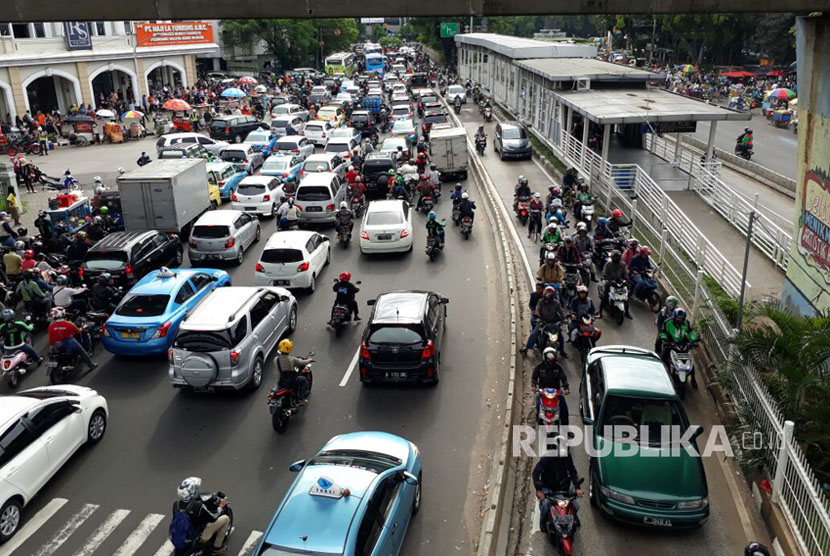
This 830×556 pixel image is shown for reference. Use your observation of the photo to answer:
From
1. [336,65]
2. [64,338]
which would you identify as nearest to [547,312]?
[64,338]

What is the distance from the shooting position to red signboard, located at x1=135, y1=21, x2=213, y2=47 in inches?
2091

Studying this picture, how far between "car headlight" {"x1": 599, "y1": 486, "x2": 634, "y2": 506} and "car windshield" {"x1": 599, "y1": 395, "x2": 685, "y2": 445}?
84cm

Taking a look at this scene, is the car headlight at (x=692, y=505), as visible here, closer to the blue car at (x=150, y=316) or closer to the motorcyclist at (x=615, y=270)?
the motorcyclist at (x=615, y=270)

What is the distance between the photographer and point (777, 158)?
36.5 meters

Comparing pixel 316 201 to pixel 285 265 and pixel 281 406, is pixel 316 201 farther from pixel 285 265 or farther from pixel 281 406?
pixel 281 406

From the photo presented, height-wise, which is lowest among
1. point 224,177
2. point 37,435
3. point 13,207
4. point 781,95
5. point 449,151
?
point 37,435

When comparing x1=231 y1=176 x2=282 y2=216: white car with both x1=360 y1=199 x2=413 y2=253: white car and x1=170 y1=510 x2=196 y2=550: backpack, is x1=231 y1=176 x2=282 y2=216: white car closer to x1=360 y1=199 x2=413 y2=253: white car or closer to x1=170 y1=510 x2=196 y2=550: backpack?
x1=360 y1=199 x2=413 y2=253: white car

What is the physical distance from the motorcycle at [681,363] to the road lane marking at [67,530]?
9.65m

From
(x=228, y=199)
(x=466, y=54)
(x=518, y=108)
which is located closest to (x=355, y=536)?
(x=228, y=199)

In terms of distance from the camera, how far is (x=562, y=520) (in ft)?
27.9

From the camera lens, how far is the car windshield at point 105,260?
55.3 feet

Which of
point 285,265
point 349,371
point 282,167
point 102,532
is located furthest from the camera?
point 282,167

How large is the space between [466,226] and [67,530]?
50.6ft

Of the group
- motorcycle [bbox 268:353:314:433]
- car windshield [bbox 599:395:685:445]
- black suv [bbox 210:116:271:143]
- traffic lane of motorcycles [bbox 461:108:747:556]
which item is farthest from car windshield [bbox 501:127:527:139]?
car windshield [bbox 599:395:685:445]
